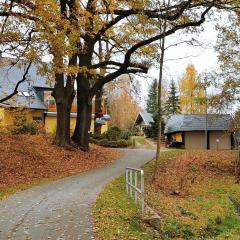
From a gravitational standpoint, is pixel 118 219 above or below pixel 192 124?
below

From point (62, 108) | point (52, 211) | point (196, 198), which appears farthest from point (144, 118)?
point (52, 211)

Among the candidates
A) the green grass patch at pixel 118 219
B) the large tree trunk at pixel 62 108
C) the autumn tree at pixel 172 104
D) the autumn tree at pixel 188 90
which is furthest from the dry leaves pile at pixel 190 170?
the autumn tree at pixel 188 90

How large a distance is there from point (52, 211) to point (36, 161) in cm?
1234

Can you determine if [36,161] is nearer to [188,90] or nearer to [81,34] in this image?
[81,34]

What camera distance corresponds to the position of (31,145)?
28547 millimetres

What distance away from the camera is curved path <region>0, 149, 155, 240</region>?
10016 millimetres

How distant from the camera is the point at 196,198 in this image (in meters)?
18.6

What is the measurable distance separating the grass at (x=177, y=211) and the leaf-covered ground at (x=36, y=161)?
4084mm

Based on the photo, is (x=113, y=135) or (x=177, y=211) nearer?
(x=177, y=211)

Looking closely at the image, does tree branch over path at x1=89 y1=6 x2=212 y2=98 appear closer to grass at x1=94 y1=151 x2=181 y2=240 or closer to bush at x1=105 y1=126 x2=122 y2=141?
grass at x1=94 y1=151 x2=181 y2=240

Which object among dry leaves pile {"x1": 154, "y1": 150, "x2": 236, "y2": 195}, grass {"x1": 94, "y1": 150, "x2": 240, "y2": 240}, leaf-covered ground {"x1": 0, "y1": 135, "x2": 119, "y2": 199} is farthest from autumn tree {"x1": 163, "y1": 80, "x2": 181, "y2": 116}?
grass {"x1": 94, "y1": 150, "x2": 240, "y2": 240}

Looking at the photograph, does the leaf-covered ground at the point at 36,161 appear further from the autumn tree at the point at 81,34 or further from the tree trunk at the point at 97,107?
the tree trunk at the point at 97,107

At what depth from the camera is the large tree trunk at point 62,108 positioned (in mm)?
29484

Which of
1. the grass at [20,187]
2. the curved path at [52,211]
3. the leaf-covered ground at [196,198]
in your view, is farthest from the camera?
the grass at [20,187]
